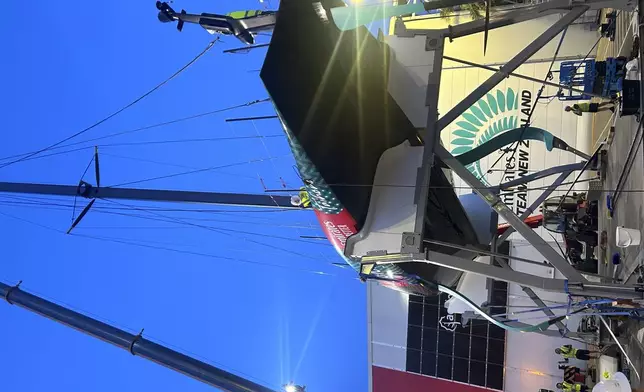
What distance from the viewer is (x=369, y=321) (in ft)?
67.6

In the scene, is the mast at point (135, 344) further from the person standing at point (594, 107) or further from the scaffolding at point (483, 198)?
the person standing at point (594, 107)

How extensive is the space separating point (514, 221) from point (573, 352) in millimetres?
11456

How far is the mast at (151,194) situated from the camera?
33.5 ft

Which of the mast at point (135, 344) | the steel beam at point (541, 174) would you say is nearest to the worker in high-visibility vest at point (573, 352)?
the steel beam at point (541, 174)

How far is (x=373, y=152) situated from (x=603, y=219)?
6590mm

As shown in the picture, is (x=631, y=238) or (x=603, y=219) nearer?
(x=631, y=238)

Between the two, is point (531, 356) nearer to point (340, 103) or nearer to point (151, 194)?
point (151, 194)

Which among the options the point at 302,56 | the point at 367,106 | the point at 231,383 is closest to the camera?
the point at 302,56

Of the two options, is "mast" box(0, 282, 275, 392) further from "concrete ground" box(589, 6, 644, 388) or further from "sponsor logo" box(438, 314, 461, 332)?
"sponsor logo" box(438, 314, 461, 332)

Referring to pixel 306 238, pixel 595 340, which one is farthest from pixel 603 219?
pixel 306 238

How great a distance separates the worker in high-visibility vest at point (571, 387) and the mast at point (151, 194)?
11130mm

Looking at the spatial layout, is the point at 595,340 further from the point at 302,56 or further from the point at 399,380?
the point at 302,56

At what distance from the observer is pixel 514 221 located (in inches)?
281

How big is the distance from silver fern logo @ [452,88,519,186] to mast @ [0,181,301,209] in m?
11.0
